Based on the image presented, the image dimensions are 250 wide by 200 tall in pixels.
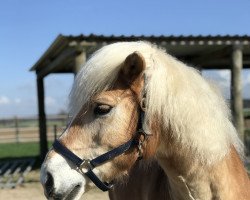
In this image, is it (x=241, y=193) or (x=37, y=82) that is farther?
(x=37, y=82)

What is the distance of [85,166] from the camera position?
179 centimetres

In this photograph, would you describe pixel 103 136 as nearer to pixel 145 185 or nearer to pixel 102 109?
pixel 102 109

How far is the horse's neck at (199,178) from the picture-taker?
6.41 feet

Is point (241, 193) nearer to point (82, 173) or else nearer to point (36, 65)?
point (82, 173)

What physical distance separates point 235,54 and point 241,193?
5306 millimetres

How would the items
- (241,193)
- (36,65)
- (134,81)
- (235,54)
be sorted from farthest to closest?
(36,65) → (235,54) → (241,193) → (134,81)

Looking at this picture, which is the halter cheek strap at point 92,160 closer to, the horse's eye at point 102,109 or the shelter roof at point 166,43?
the horse's eye at point 102,109

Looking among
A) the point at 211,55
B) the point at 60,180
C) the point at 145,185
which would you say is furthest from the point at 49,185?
the point at 211,55

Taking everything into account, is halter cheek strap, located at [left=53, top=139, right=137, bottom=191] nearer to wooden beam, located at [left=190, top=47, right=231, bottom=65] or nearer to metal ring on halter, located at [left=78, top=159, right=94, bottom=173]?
metal ring on halter, located at [left=78, top=159, right=94, bottom=173]

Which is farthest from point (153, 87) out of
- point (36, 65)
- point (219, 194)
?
point (36, 65)

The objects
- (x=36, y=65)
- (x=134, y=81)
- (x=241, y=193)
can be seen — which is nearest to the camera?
(x=134, y=81)

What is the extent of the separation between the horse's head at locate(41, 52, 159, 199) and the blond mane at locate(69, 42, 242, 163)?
0.13ft

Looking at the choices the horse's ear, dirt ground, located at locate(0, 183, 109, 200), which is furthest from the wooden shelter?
the horse's ear

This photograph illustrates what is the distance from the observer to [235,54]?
23.2 feet
